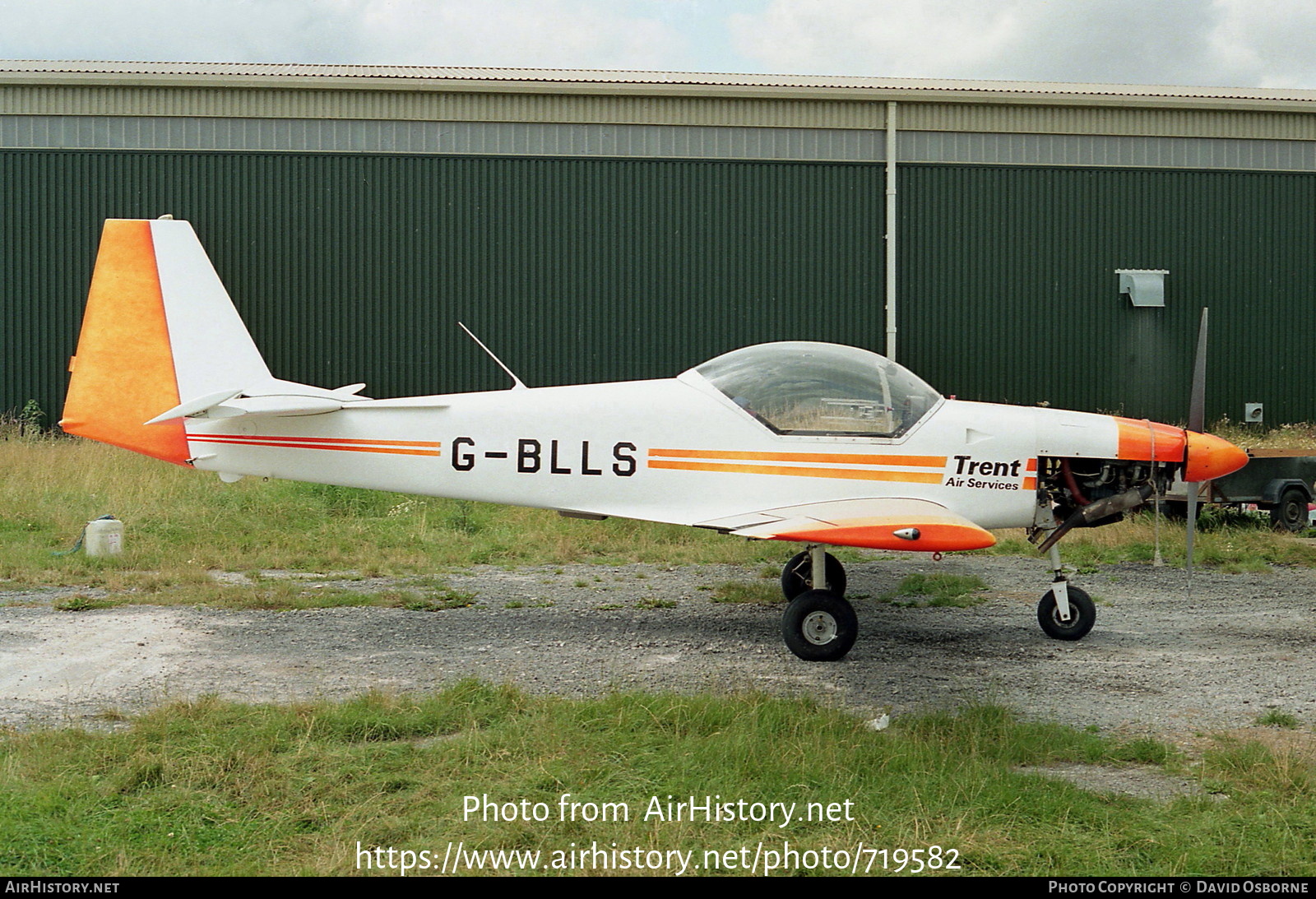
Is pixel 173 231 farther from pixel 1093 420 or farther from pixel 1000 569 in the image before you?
pixel 1000 569

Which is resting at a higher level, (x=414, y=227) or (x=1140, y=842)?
(x=414, y=227)

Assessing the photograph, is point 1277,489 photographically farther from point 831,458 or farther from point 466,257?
point 466,257

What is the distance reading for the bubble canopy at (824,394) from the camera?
7125mm

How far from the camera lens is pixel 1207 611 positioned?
833 cm

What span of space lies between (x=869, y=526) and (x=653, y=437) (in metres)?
1.87

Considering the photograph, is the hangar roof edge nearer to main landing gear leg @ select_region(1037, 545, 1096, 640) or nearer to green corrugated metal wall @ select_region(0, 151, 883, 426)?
green corrugated metal wall @ select_region(0, 151, 883, 426)

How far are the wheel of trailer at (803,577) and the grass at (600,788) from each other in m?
2.97

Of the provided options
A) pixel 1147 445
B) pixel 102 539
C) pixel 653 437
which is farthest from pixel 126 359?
pixel 1147 445

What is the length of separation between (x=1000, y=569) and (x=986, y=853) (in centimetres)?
668

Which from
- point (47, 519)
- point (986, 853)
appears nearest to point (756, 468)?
point (986, 853)

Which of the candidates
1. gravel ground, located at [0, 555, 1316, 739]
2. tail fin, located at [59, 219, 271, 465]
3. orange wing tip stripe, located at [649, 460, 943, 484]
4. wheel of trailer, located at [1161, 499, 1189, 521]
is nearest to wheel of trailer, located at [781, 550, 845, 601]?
gravel ground, located at [0, 555, 1316, 739]

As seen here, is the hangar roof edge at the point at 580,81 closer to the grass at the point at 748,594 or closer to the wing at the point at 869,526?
the grass at the point at 748,594

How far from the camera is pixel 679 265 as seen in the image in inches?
667

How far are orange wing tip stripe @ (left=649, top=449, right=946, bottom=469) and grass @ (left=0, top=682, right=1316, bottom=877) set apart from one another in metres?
2.16
